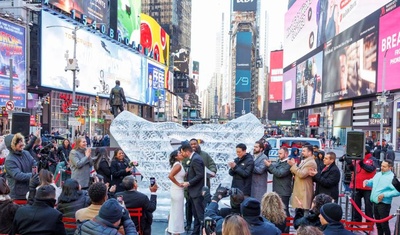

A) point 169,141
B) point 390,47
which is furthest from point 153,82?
point 169,141

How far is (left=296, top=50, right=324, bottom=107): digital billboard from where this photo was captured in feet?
183

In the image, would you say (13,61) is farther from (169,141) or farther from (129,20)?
(129,20)

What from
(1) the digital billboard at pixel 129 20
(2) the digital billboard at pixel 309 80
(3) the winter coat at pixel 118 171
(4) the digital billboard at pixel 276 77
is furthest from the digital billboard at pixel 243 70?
(3) the winter coat at pixel 118 171

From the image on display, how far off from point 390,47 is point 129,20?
1574 inches

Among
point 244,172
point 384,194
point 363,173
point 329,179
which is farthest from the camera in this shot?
point 363,173

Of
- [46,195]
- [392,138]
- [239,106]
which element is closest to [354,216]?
[46,195]

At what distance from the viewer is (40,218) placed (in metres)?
4.19

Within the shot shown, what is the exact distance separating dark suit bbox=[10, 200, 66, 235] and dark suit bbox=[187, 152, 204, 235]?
311cm

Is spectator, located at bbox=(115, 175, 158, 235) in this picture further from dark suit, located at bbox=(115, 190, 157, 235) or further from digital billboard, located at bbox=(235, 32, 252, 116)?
digital billboard, located at bbox=(235, 32, 252, 116)

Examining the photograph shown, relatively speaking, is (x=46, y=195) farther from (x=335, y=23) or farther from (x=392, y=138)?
(x=335, y=23)

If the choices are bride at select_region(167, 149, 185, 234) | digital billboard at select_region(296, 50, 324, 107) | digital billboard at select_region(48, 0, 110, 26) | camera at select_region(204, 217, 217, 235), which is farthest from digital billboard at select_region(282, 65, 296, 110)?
camera at select_region(204, 217, 217, 235)

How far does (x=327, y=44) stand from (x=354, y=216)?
47.8 metres

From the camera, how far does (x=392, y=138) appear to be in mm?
37312

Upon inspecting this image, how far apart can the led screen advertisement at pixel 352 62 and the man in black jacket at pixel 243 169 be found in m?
32.5
